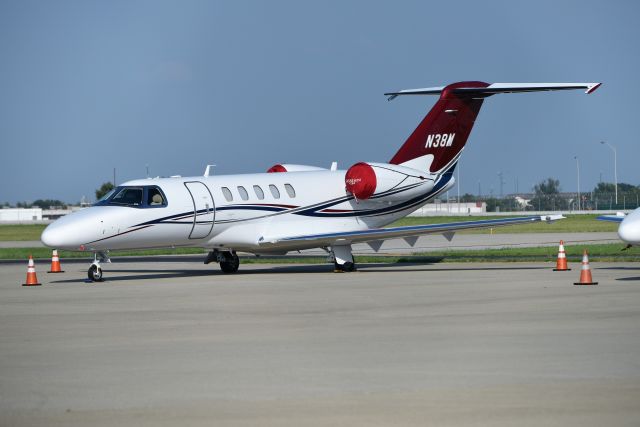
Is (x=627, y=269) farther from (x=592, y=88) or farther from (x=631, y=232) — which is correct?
(x=631, y=232)

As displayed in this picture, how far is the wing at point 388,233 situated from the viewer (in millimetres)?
24922

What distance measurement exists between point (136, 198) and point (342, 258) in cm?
551

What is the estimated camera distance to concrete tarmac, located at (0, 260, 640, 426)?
8.33 meters

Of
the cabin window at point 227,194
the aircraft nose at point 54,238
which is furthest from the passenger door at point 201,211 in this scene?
the aircraft nose at point 54,238

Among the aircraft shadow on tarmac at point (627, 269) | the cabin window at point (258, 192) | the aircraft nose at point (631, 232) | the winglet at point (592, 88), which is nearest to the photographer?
the aircraft nose at point (631, 232)

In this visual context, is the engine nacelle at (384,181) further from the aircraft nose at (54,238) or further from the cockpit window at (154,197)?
the aircraft nose at (54,238)

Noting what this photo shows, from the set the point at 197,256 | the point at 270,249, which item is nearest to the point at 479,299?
the point at 270,249

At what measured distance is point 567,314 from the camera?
14984 mm

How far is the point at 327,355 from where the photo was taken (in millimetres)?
11430

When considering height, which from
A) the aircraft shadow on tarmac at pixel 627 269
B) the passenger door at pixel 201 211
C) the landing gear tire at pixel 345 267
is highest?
the passenger door at pixel 201 211

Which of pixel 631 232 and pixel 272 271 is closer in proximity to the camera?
pixel 631 232

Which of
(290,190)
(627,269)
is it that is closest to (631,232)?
(627,269)

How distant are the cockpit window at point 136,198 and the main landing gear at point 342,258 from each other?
181 inches

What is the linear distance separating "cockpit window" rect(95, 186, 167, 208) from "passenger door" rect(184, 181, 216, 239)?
845mm
